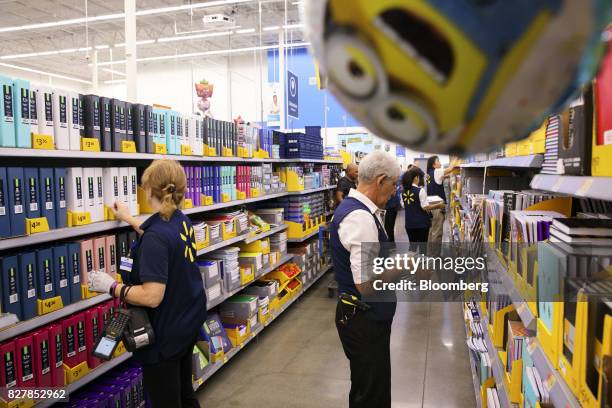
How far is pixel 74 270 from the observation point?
2578 mm

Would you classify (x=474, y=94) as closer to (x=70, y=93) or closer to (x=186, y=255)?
(x=186, y=255)

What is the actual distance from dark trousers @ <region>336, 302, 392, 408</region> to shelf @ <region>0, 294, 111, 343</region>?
1410 millimetres

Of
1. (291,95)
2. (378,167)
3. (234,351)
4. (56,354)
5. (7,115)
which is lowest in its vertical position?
(234,351)

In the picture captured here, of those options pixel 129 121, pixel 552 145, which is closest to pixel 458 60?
pixel 552 145

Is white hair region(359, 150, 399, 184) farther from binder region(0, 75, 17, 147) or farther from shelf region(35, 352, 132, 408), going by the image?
shelf region(35, 352, 132, 408)

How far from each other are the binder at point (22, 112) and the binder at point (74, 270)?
2.00ft

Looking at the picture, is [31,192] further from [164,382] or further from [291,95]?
[291,95]

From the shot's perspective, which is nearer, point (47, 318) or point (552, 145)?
point (552, 145)

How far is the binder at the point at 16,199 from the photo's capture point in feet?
7.24

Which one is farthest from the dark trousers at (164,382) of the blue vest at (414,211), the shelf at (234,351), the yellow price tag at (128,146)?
the blue vest at (414,211)

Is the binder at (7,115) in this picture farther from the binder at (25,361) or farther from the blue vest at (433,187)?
the blue vest at (433,187)

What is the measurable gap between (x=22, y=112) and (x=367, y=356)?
7.02 feet

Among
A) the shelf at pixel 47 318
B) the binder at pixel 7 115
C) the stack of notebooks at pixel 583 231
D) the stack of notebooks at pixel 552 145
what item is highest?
the binder at pixel 7 115

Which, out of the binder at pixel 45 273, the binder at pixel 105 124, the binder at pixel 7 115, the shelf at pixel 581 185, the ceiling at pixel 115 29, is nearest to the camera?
the shelf at pixel 581 185
